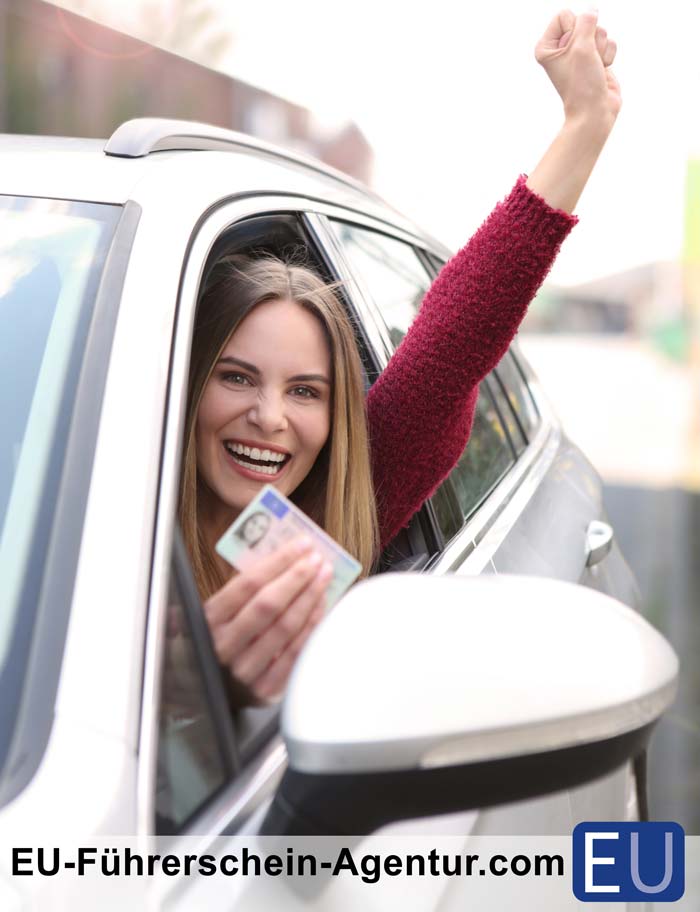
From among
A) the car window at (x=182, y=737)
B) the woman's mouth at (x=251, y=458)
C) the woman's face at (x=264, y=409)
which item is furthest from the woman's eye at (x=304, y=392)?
the car window at (x=182, y=737)

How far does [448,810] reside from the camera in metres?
0.94

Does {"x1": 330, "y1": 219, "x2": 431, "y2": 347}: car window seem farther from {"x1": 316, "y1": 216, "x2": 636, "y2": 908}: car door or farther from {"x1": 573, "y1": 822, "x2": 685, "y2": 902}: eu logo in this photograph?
{"x1": 573, "y1": 822, "x2": 685, "y2": 902}: eu logo

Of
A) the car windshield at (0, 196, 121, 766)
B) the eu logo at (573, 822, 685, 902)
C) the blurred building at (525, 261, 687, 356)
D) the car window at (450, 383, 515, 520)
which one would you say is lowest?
the blurred building at (525, 261, 687, 356)

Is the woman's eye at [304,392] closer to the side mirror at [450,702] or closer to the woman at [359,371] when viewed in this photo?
the woman at [359,371]

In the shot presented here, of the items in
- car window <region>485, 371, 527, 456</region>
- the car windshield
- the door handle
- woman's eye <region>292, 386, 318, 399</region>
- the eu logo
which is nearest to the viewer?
the car windshield

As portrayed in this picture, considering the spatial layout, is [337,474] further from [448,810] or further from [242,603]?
[448,810]

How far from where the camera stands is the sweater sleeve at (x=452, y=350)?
1824 mm

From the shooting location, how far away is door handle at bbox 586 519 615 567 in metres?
2.42

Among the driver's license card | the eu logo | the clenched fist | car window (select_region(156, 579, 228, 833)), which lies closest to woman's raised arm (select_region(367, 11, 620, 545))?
the clenched fist

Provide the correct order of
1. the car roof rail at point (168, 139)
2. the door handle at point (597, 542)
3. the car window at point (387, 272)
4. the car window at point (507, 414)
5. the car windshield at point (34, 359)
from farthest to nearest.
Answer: the car window at point (507, 414)
the door handle at point (597, 542)
the car window at point (387, 272)
the car roof rail at point (168, 139)
the car windshield at point (34, 359)

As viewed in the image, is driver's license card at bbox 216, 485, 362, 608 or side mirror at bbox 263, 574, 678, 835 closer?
side mirror at bbox 263, 574, 678, 835

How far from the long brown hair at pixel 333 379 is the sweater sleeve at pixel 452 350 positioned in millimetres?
141

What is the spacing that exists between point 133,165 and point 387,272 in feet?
3.87

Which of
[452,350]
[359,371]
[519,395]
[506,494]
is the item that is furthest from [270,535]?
[519,395]
